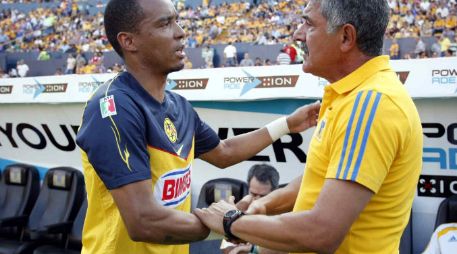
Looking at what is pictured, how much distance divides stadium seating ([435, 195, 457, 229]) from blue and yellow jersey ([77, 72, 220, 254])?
101 inches

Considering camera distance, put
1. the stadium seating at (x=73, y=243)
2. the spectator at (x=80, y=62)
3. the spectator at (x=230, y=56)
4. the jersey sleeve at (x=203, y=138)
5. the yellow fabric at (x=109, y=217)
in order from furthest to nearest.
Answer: the spectator at (x=80, y=62) < the spectator at (x=230, y=56) < the stadium seating at (x=73, y=243) < the jersey sleeve at (x=203, y=138) < the yellow fabric at (x=109, y=217)

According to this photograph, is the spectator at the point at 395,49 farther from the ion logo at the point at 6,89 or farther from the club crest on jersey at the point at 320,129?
the club crest on jersey at the point at 320,129

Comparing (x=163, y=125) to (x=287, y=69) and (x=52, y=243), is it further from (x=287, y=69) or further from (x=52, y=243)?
(x=52, y=243)

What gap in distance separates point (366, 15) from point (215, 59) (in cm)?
1484

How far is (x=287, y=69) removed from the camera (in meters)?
4.88

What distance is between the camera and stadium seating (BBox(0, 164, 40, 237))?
638 cm

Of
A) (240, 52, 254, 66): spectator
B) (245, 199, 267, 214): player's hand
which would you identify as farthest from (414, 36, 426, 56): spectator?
(245, 199, 267, 214): player's hand

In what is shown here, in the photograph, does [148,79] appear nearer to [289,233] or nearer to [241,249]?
[289,233]

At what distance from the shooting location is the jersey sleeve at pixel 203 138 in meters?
2.66

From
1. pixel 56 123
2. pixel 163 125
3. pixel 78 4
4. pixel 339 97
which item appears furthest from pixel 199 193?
pixel 78 4

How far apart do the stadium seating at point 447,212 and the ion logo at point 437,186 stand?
31 centimetres

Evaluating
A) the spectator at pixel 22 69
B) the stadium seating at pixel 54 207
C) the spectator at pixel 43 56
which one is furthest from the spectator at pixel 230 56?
the stadium seating at pixel 54 207

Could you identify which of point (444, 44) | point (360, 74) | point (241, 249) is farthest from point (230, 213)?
point (444, 44)

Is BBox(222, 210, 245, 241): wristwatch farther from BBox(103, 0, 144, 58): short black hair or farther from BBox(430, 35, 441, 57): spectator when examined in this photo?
BBox(430, 35, 441, 57): spectator
